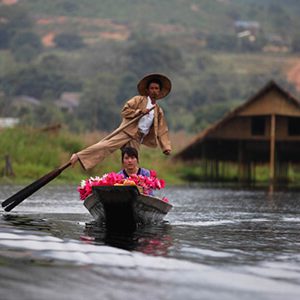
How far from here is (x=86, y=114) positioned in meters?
72.9

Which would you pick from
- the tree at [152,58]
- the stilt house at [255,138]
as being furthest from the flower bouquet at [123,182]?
the tree at [152,58]

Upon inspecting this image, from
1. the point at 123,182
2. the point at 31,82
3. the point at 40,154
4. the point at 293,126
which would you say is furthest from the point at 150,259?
the point at 31,82

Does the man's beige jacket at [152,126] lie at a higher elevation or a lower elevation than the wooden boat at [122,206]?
higher

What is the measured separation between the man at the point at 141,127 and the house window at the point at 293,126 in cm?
3054

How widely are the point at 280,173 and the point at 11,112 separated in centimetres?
2204

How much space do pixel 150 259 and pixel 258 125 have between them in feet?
120

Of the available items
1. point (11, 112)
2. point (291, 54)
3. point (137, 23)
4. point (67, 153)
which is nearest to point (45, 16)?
point (137, 23)

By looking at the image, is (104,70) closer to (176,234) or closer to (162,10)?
(162,10)

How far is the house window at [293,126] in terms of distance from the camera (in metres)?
45.2

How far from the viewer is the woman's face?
45.6 feet

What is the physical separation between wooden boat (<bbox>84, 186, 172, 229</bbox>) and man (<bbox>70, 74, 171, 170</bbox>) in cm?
101

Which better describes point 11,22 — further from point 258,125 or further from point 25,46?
point 258,125

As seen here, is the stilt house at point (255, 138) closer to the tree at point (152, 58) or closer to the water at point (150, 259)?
the water at point (150, 259)

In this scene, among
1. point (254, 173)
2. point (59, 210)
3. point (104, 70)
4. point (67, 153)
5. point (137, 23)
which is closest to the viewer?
point (59, 210)
